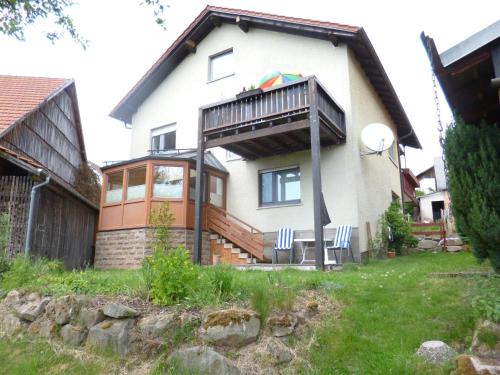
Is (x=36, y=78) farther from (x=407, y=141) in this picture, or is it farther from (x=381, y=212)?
(x=407, y=141)

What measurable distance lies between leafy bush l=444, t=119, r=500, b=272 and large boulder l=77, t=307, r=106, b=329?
4.62 metres

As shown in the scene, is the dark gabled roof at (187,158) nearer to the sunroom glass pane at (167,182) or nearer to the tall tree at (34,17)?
the sunroom glass pane at (167,182)

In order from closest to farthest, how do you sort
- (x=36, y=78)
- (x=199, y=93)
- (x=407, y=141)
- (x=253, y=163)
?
(x=253, y=163)
(x=199, y=93)
(x=36, y=78)
(x=407, y=141)

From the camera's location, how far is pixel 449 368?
3.63m

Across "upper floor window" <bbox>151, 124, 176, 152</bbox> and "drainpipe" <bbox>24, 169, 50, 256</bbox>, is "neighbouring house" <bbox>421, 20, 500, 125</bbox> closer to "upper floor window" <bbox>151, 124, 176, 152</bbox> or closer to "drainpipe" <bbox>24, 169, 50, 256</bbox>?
"drainpipe" <bbox>24, 169, 50, 256</bbox>

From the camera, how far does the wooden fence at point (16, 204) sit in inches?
379

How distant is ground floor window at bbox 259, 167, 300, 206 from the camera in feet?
40.9

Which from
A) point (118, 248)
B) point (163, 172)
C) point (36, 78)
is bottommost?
point (118, 248)

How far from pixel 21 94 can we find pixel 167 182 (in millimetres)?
7307

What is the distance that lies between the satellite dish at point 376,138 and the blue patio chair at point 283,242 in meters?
3.32

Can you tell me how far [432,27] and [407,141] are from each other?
51.7 feet

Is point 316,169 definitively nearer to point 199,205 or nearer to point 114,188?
point 199,205

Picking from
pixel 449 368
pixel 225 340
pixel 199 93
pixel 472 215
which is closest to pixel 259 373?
pixel 225 340

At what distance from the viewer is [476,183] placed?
483cm
